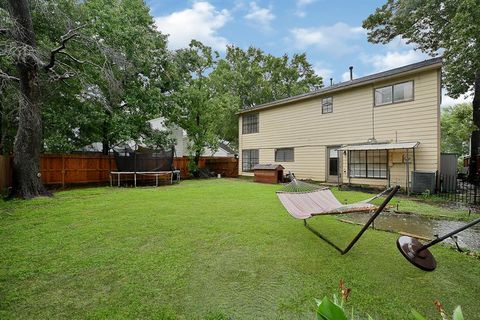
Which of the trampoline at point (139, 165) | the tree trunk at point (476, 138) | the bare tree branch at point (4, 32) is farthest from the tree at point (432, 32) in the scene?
the bare tree branch at point (4, 32)

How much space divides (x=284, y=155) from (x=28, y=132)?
38.4 feet

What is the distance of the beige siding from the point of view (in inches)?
365

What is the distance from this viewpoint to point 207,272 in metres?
2.87

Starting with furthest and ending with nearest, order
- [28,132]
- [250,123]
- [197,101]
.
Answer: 1. [250,123]
2. [197,101]
3. [28,132]

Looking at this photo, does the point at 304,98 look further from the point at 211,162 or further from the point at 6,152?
the point at 6,152

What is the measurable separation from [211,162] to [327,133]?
9.17m

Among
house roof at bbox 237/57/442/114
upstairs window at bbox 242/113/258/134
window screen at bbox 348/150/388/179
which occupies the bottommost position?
window screen at bbox 348/150/388/179

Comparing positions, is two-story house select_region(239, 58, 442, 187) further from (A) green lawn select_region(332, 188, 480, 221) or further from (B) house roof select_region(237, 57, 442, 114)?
(A) green lawn select_region(332, 188, 480, 221)

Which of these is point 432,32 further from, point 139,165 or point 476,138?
point 139,165

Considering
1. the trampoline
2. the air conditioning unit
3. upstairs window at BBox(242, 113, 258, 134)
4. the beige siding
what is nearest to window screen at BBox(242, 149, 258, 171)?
the beige siding

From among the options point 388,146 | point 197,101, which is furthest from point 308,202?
point 197,101

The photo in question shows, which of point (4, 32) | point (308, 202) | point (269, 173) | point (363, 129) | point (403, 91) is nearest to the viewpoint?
point (308, 202)

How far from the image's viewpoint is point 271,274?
2814mm

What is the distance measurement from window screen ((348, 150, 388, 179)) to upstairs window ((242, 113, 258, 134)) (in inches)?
274
